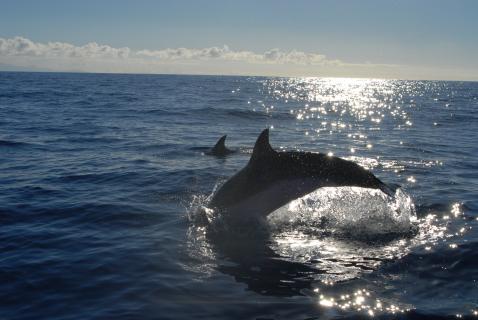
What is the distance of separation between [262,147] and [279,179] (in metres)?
0.83

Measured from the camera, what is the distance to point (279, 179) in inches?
423

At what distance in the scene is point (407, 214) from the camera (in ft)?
38.2

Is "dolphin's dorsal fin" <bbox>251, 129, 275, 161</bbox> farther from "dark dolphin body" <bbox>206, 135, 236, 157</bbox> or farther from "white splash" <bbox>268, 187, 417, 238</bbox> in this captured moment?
"dark dolphin body" <bbox>206, 135, 236, 157</bbox>

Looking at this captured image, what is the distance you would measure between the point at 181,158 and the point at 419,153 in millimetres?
10725

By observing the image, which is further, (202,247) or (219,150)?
(219,150)

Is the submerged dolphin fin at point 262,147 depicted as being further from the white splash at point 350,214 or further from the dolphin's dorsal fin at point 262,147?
the white splash at point 350,214

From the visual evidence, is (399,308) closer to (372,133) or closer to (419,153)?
(419,153)

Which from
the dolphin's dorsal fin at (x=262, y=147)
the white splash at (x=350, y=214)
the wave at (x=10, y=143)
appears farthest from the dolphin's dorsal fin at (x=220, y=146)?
the dolphin's dorsal fin at (x=262, y=147)

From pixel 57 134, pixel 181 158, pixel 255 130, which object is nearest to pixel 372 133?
pixel 255 130

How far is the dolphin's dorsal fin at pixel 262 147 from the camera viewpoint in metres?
10.2

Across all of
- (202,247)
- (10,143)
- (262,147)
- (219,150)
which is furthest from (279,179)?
(10,143)

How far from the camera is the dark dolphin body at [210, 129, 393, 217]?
32.9ft

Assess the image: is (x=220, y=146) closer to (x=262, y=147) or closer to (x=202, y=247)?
(x=262, y=147)

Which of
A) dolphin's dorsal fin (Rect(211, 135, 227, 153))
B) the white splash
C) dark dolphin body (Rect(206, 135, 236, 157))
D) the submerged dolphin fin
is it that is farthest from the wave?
the submerged dolphin fin
